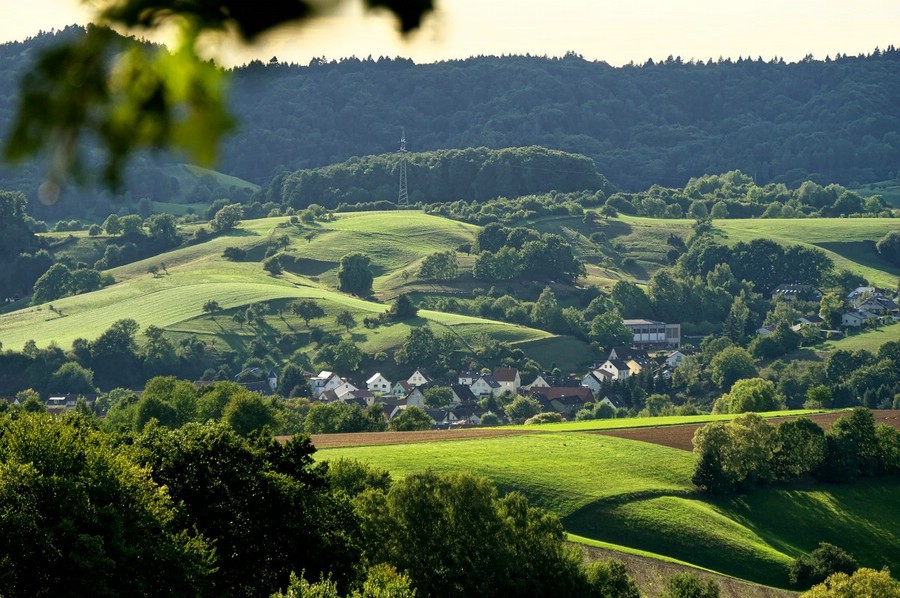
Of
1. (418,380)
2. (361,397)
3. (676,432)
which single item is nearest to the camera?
(676,432)

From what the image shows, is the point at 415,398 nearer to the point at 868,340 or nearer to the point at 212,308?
the point at 212,308

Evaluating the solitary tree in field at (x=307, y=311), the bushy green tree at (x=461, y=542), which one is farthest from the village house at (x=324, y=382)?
the bushy green tree at (x=461, y=542)

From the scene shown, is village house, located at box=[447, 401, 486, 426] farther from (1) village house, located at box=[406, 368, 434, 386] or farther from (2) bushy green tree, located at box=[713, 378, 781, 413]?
(2) bushy green tree, located at box=[713, 378, 781, 413]

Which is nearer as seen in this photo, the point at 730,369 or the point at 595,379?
the point at 730,369

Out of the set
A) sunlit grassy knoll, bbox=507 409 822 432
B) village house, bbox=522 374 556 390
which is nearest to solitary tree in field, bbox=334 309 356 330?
village house, bbox=522 374 556 390

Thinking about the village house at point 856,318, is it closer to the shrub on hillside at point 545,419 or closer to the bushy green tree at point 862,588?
the shrub on hillside at point 545,419

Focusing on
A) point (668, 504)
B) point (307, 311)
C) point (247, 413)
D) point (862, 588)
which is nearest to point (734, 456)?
point (668, 504)

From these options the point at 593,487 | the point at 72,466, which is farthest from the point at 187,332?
the point at 72,466
